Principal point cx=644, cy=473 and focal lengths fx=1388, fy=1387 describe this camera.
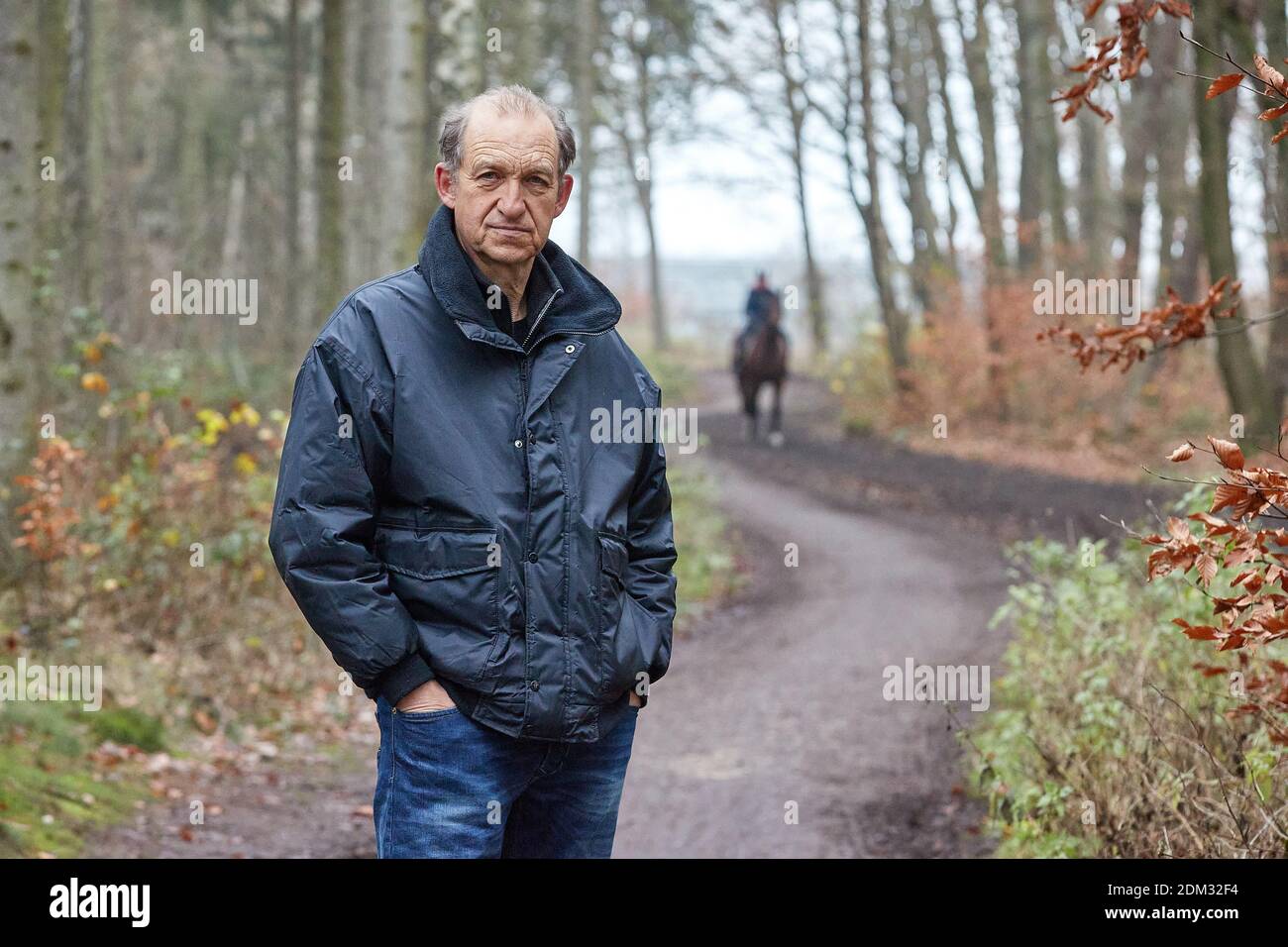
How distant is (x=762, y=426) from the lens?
2569cm

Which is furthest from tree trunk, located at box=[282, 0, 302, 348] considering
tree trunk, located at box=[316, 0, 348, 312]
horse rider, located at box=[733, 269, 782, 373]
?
tree trunk, located at box=[316, 0, 348, 312]

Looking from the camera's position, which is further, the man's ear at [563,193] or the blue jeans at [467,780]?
the man's ear at [563,193]

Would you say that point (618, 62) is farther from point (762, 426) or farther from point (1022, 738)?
point (1022, 738)

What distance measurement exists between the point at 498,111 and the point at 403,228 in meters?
8.37

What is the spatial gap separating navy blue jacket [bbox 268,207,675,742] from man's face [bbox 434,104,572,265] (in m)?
0.08

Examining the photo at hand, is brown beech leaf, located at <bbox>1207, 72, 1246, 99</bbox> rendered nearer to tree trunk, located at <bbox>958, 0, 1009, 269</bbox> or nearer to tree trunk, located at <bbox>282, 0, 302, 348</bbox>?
tree trunk, located at <bbox>282, 0, 302, 348</bbox>

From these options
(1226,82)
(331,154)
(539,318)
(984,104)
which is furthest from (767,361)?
(539,318)

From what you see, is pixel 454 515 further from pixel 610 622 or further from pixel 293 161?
pixel 293 161

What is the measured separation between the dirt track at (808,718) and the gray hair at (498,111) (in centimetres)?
353

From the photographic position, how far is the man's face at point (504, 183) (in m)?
3.05

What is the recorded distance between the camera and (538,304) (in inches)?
125

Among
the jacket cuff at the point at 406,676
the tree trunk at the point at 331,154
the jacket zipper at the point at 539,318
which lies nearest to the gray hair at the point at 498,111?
the jacket zipper at the point at 539,318

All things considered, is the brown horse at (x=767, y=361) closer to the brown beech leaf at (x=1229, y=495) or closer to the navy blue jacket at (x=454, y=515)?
the brown beech leaf at (x=1229, y=495)

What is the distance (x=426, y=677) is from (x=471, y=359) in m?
0.69
